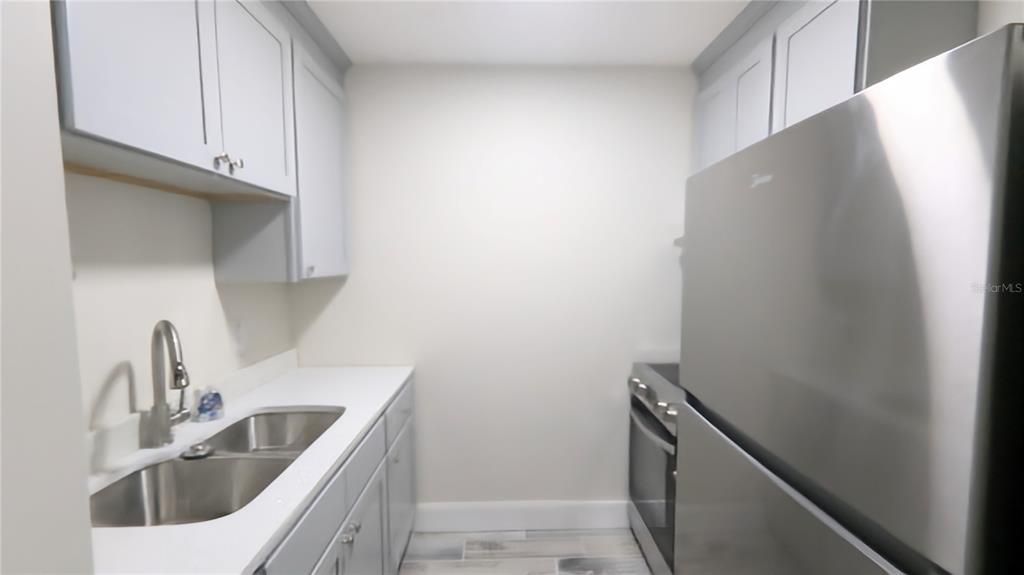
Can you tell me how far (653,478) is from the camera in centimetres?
194

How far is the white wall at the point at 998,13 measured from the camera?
106 centimetres

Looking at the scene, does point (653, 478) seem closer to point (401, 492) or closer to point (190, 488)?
point (401, 492)

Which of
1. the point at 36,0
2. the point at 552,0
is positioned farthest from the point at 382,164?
the point at 36,0

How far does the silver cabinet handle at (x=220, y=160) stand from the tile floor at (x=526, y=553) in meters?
1.86

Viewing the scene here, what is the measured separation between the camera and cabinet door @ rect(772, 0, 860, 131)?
125 cm

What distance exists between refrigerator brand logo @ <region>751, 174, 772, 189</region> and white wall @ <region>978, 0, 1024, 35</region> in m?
0.83

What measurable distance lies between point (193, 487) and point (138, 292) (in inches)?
23.6

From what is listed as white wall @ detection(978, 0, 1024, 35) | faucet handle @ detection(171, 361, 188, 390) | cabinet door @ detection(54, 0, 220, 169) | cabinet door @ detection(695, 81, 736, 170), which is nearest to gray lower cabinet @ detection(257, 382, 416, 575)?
faucet handle @ detection(171, 361, 188, 390)

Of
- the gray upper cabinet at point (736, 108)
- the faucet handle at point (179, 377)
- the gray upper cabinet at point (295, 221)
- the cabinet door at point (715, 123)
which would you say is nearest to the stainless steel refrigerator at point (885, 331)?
the gray upper cabinet at point (736, 108)

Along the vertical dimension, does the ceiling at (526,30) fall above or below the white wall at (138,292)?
above

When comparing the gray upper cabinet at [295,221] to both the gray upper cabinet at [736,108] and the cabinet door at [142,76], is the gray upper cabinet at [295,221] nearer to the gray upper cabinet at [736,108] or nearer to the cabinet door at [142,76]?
the cabinet door at [142,76]

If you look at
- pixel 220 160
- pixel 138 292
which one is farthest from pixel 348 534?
pixel 220 160

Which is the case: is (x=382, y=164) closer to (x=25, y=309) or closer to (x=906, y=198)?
(x=25, y=309)

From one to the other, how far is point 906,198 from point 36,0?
0.91 meters
